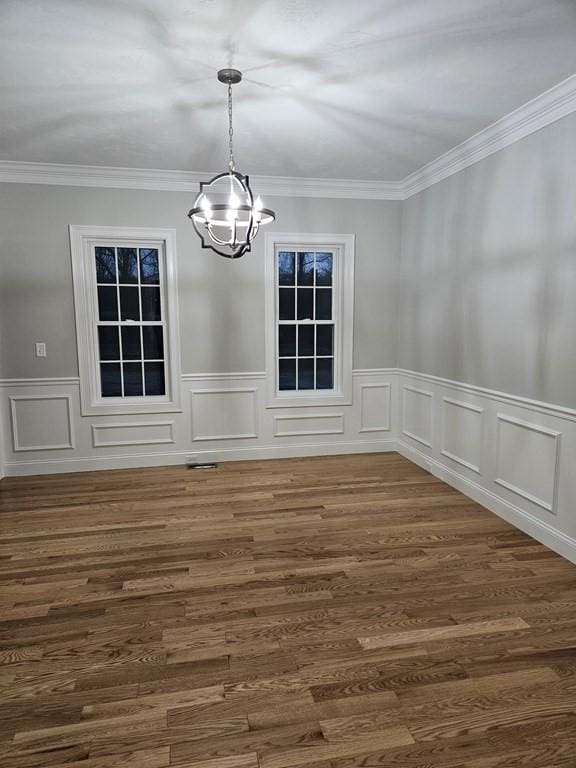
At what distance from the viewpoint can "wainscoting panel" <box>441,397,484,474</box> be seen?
3969 millimetres

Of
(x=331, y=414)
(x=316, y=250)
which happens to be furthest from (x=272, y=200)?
(x=331, y=414)

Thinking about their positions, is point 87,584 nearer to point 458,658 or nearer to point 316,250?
point 458,658

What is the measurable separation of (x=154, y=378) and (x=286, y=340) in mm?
1425

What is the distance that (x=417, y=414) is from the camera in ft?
16.4

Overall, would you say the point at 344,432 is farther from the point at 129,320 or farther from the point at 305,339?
the point at 129,320

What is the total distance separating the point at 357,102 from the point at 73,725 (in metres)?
3.52

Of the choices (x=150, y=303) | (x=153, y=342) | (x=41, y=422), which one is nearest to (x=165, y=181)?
(x=150, y=303)

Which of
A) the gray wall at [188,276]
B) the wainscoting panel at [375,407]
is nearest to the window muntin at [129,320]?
the gray wall at [188,276]

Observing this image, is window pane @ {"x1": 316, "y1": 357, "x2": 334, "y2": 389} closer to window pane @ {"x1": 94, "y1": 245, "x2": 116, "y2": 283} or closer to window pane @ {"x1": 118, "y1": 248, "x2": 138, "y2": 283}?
window pane @ {"x1": 118, "y1": 248, "x2": 138, "y2": 283}

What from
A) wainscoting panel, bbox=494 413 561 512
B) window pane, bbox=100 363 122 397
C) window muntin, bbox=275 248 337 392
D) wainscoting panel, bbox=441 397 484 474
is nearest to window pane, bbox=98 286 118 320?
window pane, bbox=100 363 122 397

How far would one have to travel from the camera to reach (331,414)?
5320 mm

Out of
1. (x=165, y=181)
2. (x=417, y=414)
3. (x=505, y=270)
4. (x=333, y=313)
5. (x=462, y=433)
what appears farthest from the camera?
(x=333, y=313)

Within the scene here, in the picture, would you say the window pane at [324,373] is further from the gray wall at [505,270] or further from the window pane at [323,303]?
the gray wall at [505,270]

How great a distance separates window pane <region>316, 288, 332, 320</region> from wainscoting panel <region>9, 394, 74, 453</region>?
2670 millimetres
